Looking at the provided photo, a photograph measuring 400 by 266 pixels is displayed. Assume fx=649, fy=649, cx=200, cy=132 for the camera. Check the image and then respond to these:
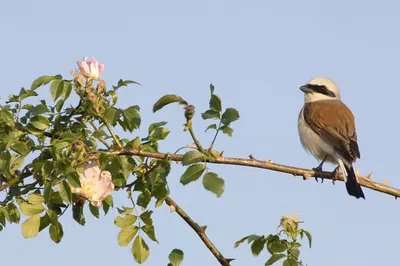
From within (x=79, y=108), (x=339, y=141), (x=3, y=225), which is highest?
(x=339, y=141)

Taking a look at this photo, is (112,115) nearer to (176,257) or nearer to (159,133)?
(159,133)

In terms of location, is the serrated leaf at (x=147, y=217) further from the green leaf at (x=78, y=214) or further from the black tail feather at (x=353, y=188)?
the black tail feather at (x=353, y=188)

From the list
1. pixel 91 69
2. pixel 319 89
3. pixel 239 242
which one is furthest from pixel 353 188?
pixel 319 89

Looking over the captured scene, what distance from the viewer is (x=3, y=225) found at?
2607 millimetres

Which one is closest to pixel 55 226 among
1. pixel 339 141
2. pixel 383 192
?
pixel 383 192

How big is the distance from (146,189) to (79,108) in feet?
1.44

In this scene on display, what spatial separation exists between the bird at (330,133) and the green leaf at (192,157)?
3.20m

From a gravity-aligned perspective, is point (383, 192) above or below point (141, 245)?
above

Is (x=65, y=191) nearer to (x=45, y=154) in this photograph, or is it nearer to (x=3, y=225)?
(x=45, y=154)

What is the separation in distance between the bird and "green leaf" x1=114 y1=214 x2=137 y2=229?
9.98 feet

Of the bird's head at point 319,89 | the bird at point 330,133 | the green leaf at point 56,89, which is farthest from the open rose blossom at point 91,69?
the bird's head at point 319,89

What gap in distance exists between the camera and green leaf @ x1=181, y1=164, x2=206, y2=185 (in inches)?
89.0

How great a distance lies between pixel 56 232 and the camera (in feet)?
8.23

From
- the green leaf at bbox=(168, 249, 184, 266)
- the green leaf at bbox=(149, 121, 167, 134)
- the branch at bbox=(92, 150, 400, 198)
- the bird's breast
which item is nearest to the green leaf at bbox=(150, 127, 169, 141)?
the green leaf at bbox=(149, 121, 167, 134)
